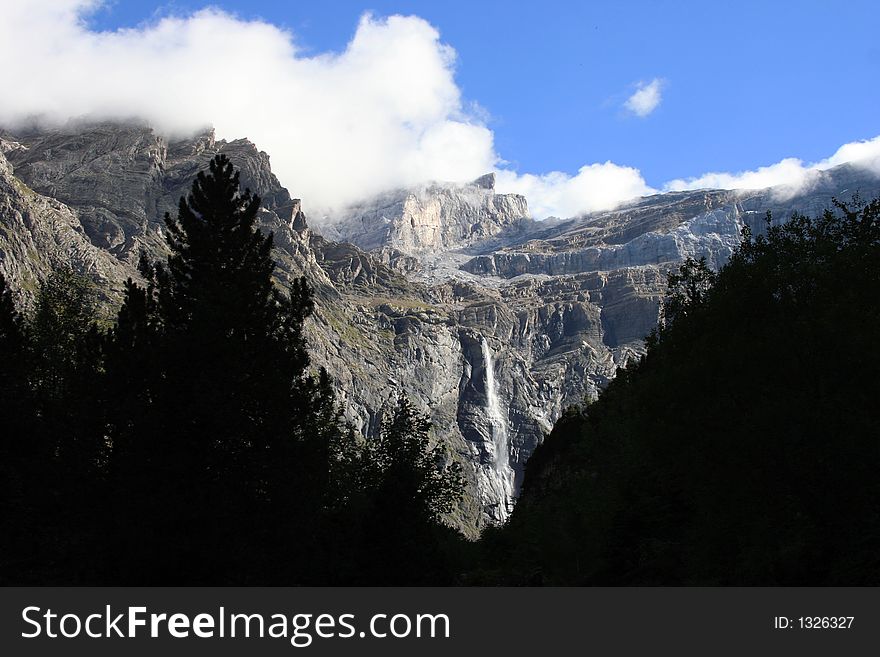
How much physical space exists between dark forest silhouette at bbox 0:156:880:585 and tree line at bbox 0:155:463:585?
0.26 ft

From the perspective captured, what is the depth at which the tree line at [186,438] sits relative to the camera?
95.9ft

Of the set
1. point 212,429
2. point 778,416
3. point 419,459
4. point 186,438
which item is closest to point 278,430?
point 212,429

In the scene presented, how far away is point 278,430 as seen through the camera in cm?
3127

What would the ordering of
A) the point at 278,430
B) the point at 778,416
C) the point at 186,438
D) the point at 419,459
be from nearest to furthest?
the point at 778,416 < the point at 186,438 < the point at 278,430 < the point at 419,459

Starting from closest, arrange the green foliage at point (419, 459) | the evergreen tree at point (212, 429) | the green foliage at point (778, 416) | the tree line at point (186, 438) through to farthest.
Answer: the green foliage at point (778, 416)
the evergreen tree at point (212, 429)
the tree line at point (186, 438)
the green foliage at point (419, 459)

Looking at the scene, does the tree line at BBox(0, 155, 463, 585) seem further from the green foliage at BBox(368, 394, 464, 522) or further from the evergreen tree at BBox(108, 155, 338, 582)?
the green foliage at BBox(368, 394, 464, 522)

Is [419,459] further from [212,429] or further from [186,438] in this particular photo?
[186,438]

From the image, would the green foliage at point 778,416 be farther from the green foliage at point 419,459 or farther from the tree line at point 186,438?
the green foliage at point 419,459

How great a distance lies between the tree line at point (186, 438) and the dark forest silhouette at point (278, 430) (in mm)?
80

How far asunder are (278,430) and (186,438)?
334cm

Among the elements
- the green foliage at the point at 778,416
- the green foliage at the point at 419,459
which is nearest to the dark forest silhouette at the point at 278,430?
the green foliage at the point at 778,416

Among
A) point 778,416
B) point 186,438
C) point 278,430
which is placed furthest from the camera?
point 278,430

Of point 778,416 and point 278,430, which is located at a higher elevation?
point 278,430
